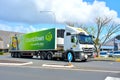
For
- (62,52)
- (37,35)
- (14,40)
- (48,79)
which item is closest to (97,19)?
(14,40)

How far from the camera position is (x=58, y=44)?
121 ft

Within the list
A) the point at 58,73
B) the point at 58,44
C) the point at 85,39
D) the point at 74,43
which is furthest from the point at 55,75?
the point at 58,44

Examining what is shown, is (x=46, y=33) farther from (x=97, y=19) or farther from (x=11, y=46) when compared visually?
(x=97, y=19)

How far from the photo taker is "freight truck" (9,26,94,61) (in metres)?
33.7

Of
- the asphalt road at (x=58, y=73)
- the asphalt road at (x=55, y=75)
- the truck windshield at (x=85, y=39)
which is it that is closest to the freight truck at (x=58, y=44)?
the truck windshield at (x=85, y=39)

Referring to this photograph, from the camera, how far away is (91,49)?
112 ft

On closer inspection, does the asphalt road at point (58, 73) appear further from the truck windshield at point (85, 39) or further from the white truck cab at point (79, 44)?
the truck windshield at point (85, 39)

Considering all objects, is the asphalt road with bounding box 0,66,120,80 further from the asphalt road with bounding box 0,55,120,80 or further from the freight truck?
the freight truck

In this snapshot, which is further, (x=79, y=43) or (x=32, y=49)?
(x=32, y=49)

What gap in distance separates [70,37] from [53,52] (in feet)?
13.7

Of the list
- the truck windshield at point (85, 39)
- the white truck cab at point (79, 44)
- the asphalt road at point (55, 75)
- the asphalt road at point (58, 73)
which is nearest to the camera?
the asphalt road at point (55, 75)

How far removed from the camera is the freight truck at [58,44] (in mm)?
33656

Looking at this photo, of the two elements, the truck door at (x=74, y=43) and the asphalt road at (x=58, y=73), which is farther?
the truck door at (x=74, y=43)

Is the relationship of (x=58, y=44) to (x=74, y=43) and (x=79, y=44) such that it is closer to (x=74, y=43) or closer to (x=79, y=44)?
(x=74, y=43)
